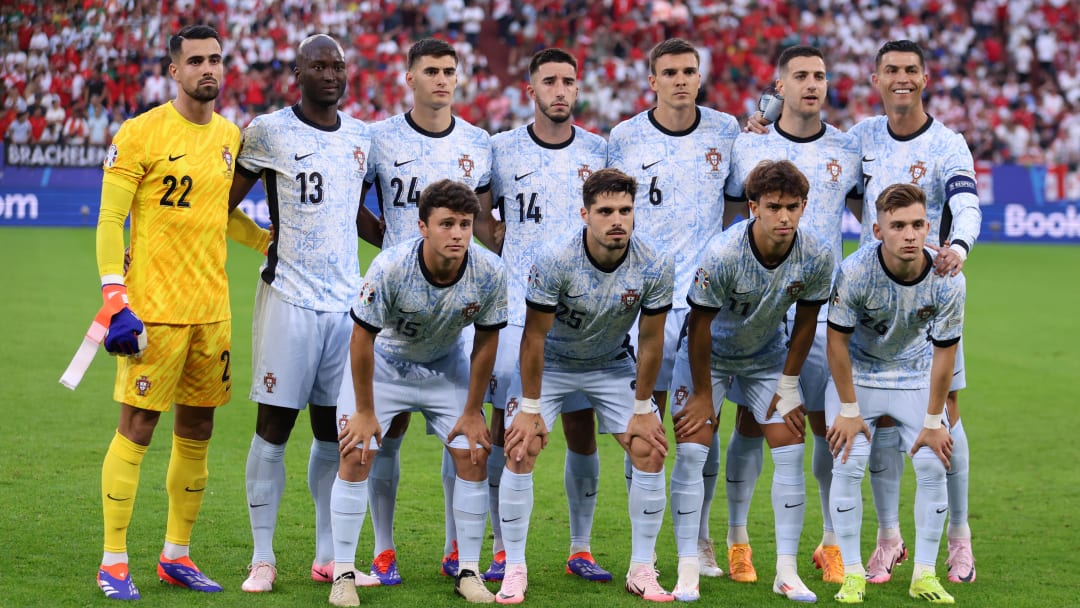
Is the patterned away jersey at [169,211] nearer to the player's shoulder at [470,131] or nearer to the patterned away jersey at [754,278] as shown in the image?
the player's shoulder at [470,131]

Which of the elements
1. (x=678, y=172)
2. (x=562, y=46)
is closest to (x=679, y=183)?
(x=678, y=172)

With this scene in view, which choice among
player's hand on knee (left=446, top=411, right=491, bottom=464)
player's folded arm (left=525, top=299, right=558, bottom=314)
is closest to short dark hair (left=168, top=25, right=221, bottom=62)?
player's folded arm (left=525, top=299, right=558, bottom=314)

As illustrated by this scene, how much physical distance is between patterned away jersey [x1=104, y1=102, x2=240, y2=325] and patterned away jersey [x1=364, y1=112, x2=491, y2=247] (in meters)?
0.95

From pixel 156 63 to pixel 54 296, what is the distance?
1092 centimetres

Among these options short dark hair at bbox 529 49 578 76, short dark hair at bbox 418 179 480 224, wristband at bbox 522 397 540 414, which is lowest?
wristband at bbox 522 397 540 414

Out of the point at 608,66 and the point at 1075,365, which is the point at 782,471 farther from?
the point at 608,66

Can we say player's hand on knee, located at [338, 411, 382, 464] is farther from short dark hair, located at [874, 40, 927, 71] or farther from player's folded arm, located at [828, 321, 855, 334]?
short dark hair, located at [874, 40, 927, 71]

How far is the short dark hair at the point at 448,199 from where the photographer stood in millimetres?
5910

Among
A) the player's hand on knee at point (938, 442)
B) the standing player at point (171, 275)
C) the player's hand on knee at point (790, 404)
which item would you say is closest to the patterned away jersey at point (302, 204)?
the standing player at point (171, 275)

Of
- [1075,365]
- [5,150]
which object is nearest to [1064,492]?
[1075,365]

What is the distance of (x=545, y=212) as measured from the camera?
6867 millimetres

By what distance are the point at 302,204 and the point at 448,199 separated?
0.96m

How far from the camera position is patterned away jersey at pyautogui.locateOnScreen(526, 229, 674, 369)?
6.13 m

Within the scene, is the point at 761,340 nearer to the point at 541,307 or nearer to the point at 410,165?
the point at 541,307
